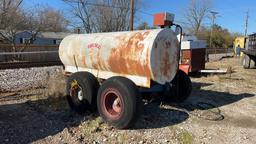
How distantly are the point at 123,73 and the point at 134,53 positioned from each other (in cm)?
56

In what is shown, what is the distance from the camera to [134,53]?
18.4 ft

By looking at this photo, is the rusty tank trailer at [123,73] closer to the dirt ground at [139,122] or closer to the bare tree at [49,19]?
the dirt ground at [139,122]

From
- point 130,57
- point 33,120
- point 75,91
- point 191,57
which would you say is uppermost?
point 130,57

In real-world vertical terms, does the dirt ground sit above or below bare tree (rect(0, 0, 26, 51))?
below

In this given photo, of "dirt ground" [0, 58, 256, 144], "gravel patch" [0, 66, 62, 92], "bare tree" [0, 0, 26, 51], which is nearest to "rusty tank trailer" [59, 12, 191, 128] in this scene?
"dirt ground" [0, 58, 256, 144]

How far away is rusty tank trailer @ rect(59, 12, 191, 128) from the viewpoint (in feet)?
17.3

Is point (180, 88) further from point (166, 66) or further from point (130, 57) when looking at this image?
point (130, 57)

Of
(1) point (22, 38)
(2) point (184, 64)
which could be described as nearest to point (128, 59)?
(2) point (184, 64)

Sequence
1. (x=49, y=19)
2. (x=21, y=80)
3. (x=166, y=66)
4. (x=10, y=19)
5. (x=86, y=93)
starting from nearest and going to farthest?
(x=166, y=66) → (x=86, y=93) → (x=21, y=80) → (x=10, y=19) → (x=49, y=19)

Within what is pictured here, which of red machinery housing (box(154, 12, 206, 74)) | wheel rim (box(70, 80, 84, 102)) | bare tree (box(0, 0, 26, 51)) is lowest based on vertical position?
wheel rim (box(70, 80, 84, 102))

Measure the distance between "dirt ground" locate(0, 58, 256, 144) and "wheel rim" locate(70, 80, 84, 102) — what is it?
36cm

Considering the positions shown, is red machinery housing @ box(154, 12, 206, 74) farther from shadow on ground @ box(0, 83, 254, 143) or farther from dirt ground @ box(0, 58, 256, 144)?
shadow on ground @ box(0, 83, 254, 143)

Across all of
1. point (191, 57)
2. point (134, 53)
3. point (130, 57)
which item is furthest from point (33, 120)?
point (191, 57)

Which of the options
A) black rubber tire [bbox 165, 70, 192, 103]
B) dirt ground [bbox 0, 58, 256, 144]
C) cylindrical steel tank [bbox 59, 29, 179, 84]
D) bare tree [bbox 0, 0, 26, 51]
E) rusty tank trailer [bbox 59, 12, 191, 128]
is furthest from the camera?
bare tree [bbox 0, 0, 26, 51]
